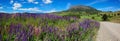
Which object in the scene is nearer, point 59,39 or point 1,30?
point 1,30

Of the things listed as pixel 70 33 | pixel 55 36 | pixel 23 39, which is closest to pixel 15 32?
pixel 23 39

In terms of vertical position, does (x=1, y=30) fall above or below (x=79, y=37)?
above

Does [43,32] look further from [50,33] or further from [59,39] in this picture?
[59,39]

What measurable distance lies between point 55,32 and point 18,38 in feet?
5.10

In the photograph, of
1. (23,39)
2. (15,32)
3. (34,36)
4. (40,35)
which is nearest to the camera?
(23,39)

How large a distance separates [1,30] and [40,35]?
2.95 feet

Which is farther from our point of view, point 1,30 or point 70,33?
point 70,33

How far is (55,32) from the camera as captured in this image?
472 cm

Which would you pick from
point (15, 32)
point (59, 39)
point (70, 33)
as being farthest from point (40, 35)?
point (70, 33)

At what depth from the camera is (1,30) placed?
409 centimetres

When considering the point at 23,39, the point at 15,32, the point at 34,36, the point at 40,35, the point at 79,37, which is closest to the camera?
the point at 23,39

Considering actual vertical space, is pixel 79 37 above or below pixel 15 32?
below

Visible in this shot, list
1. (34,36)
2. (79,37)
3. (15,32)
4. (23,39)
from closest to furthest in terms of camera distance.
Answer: (23,39) < (15,32) < (34,36) < (79,37)

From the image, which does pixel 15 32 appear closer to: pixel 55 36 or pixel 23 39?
pixel 23 39
